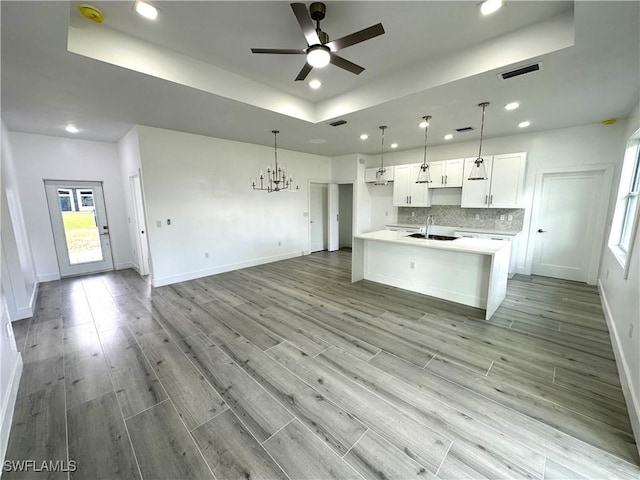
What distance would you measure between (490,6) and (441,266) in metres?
3.01

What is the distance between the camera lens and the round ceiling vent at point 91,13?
2.02 metres

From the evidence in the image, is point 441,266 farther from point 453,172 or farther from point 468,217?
point 453,172

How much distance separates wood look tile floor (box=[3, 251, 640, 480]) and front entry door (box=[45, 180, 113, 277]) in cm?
216

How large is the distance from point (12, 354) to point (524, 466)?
4005 millimetres

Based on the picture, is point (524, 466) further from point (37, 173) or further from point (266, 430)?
point (37, 173)

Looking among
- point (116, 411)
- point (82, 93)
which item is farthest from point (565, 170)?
point (82, 93)

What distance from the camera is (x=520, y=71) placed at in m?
2.55

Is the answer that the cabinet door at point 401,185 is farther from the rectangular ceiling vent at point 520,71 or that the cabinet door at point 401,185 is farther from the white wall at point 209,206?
the rectangular ceiling vent at point 520,71

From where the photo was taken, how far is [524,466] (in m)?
1.50

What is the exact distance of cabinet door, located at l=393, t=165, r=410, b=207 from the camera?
20.8 ft

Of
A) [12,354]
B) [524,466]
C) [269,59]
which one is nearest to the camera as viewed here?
[524,466]

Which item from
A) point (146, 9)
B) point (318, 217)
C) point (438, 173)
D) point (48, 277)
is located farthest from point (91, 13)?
point (318, 217)

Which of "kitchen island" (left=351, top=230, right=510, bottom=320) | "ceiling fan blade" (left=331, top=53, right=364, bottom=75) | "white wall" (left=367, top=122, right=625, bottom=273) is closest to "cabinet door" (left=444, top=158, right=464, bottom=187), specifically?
"white wall" (left=367, top=122, right=625, bottom=273)

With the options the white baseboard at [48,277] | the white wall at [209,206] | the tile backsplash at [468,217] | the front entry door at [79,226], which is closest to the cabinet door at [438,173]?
the tile backsplash at [468,217]
